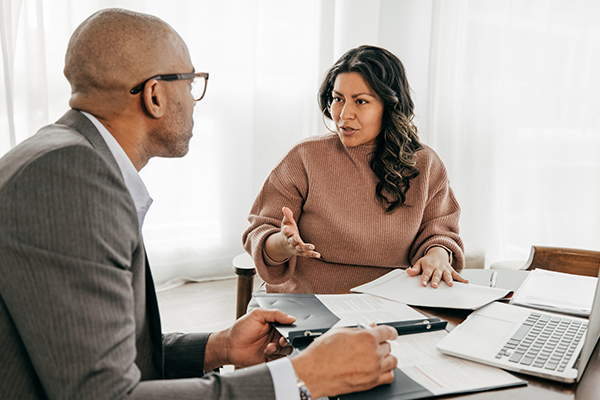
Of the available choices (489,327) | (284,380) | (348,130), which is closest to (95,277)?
(284,380)

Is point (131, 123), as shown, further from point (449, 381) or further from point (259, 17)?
point (259, 17)

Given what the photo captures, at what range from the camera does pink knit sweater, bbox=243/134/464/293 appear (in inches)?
65.6

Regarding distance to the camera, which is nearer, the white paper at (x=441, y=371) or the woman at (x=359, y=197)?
the white paper at (x=441, y=371)

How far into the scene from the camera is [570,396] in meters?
0.82

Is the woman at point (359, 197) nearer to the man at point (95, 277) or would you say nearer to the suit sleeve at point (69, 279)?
the man at point (95, 277)

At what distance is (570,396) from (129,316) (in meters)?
0.70

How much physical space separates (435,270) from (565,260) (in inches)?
27.6

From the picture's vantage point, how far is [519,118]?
302 cm

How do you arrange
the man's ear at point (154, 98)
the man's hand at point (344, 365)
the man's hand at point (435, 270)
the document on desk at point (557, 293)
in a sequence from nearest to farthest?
the man's hand at point (344, 365)
the man's ear at point (154, 98)
the document on desk at point (557, 293)
the man's hand at point (435, 270)

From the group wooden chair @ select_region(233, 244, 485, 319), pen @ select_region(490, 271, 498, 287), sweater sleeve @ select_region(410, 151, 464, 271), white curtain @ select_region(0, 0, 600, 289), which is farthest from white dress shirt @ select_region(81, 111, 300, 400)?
white curtain @ select_region(0, 0, 600, 289)

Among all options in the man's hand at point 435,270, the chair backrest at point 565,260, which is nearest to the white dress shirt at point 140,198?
the man's hand at point 435,270

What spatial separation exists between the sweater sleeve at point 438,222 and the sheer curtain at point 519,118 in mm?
1386

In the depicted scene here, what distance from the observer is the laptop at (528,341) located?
2.84 ft

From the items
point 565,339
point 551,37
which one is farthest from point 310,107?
point 565,339
